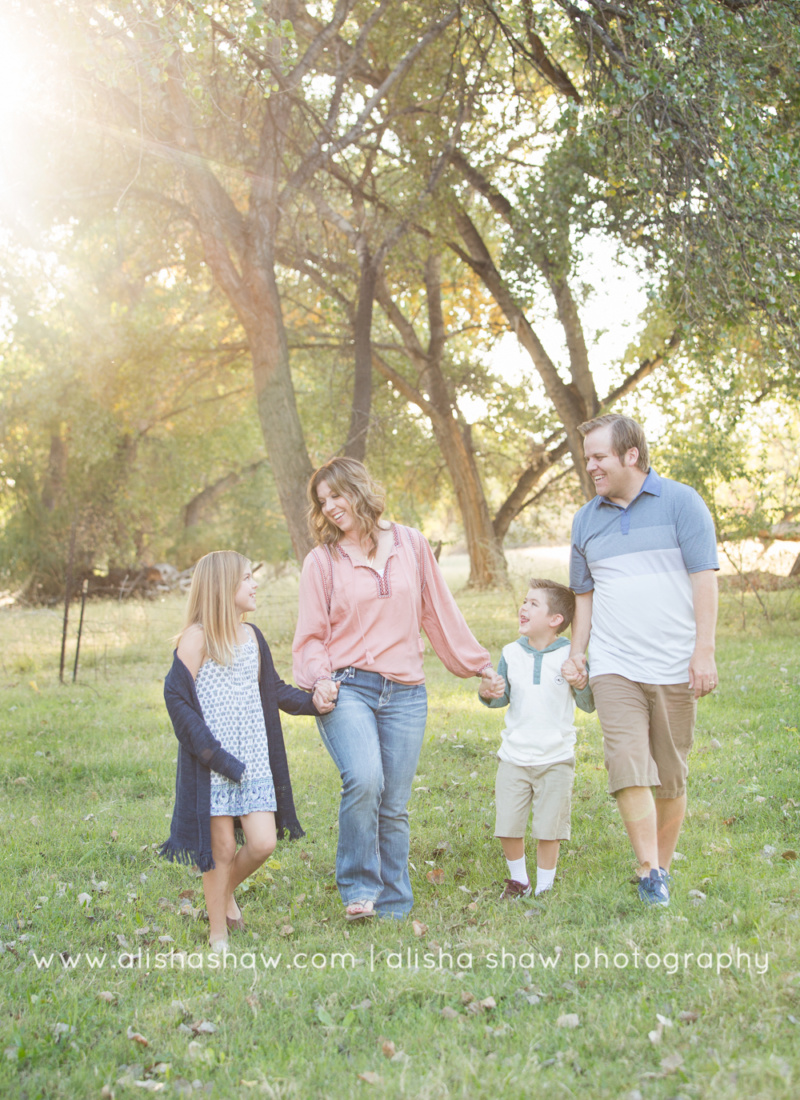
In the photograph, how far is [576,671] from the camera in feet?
14.3

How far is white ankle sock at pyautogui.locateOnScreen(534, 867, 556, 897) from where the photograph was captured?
15.0 feet

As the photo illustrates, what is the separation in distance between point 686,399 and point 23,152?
42.8 ft

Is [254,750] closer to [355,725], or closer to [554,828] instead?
[355,725]

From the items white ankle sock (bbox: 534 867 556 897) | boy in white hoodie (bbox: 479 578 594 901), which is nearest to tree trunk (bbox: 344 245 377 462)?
boy in white hoodie (bbox: 479 578 594 901)

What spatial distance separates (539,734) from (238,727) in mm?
1456

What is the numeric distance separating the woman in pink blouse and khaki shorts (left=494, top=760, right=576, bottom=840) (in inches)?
18.9

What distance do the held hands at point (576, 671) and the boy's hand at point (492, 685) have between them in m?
0.33

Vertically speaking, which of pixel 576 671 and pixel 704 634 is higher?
pixel 704 634

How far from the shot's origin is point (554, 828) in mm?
4434

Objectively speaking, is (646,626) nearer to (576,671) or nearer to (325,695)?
(576,671)

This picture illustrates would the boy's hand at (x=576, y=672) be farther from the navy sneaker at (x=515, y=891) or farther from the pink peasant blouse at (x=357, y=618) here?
the navy sneaker at (x=515, y=891)

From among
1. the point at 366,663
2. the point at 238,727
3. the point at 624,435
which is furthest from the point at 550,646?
the point at 238,727

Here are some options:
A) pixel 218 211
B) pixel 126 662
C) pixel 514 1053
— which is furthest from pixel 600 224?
pixel 514 1053

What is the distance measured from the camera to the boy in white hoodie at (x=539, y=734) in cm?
445
